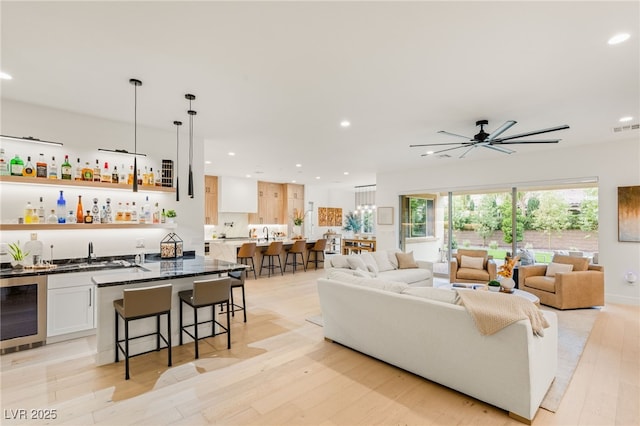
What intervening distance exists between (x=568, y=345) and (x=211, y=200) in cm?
872

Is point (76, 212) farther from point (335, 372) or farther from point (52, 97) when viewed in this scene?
point (335, 372)

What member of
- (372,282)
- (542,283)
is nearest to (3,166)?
(372,282)

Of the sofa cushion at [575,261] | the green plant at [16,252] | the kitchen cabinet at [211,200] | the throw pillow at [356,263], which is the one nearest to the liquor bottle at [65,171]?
the green plant at [16,252]

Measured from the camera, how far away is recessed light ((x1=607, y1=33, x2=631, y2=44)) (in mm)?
2305

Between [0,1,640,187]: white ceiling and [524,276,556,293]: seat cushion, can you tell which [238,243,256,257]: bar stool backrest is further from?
[524,276,556,293]: seat cushion

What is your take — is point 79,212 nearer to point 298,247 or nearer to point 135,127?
point 135,127

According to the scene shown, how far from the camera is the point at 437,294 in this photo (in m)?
2.69

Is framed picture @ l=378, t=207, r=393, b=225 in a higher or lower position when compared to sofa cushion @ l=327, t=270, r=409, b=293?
higher

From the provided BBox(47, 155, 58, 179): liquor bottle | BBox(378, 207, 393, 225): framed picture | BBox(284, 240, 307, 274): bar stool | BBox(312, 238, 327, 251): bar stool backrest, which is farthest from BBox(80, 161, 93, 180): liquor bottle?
BBox(378, 207, 393, 225): framed picture

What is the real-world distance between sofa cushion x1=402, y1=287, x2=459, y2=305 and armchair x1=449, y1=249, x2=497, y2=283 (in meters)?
3.65

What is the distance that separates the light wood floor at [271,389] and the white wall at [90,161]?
4.42ft

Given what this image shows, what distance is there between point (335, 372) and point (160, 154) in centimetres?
399

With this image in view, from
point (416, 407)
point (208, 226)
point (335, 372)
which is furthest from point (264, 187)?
point (416, 407)

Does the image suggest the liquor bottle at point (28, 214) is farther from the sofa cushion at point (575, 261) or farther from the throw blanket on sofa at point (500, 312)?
the sofa cushion at point (575, 261)
